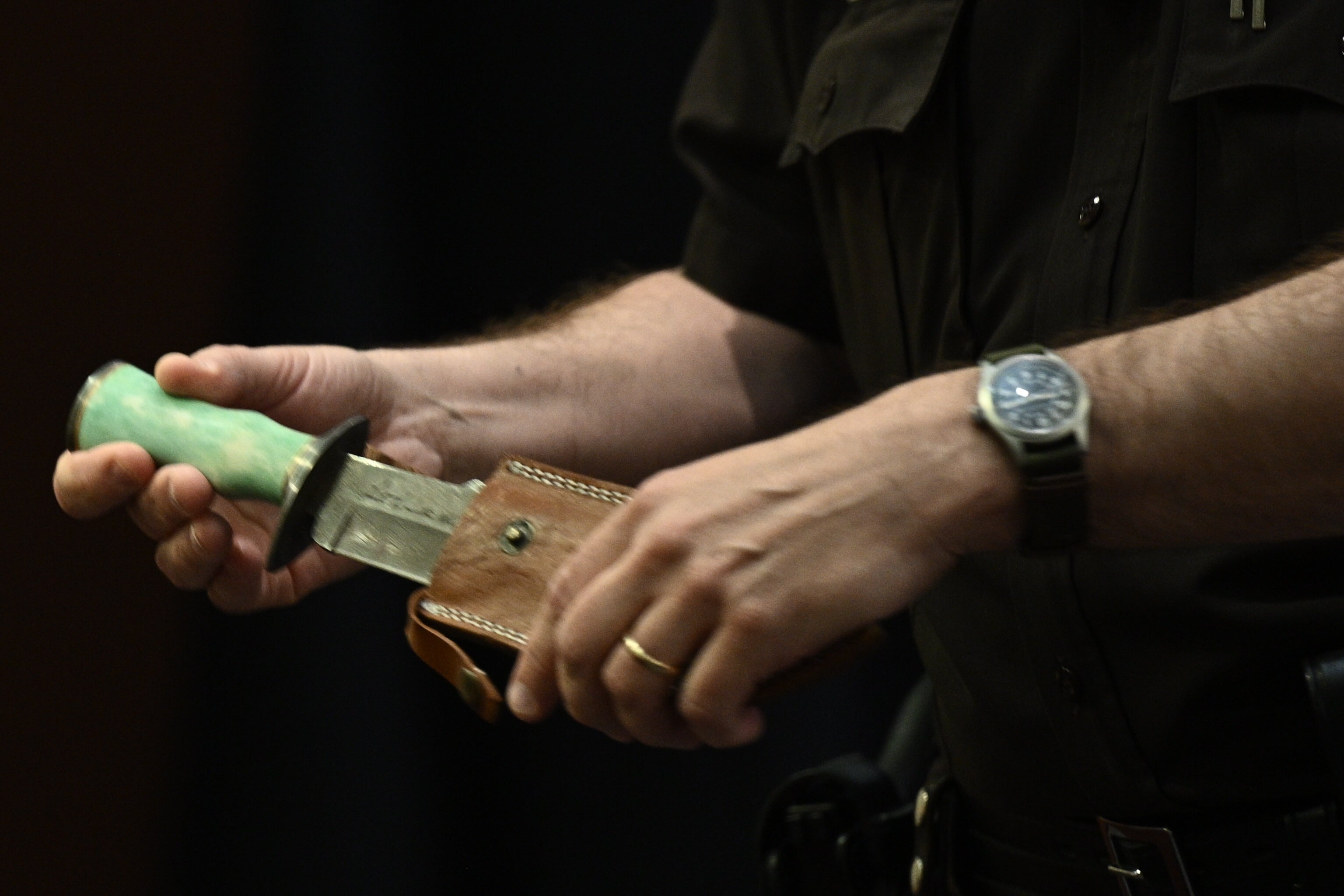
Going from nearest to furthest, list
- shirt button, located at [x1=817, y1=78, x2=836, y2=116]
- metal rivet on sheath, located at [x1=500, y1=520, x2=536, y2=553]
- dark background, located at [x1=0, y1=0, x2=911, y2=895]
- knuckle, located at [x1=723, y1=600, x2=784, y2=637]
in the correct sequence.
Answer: knuckle, located at [x1=723, y1=600, x2=784, y2=637], metal rivet on sheath, located at [x1=500, y1=520, x2=536, y2=553], shirt button, located at [x1=817, y1=78, x2=836, y2=116], dark background, located at [x1=0, y1=0, x2=911, y2=895]

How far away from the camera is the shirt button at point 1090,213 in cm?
66

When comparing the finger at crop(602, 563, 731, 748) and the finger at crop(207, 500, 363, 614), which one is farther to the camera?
the finger at crop(207, 500, 363, 614)

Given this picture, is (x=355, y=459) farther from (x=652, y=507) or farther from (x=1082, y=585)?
(x=1082, y=585)

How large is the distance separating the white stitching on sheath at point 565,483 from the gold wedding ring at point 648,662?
9cm

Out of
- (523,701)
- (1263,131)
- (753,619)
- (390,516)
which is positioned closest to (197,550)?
(390,516)

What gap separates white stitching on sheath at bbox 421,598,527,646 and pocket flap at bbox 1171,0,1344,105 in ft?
1.32


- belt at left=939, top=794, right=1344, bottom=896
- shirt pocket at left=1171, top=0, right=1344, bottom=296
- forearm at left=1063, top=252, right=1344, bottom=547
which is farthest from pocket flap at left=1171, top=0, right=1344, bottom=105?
belt at left=939, top=794, right=1344, bottom=896

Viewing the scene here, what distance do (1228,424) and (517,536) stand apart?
0.31 meters

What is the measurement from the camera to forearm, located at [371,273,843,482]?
0.84 m

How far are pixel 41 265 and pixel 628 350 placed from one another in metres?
0.50

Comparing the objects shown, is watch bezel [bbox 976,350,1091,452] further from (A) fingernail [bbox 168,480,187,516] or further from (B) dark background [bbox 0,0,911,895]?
(B) dark background [bbox 0,0,911,895]

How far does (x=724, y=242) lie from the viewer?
0.96 m

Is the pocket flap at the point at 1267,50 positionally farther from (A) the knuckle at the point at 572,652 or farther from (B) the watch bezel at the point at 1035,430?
(A) the knuckle at the point at 572,652

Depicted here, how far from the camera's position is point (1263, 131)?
0.60 metres
